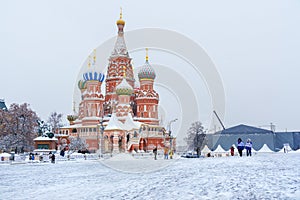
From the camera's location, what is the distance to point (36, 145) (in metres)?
40.8

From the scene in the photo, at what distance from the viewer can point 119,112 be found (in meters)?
57.7

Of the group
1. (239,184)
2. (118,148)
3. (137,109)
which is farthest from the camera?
(137,109)

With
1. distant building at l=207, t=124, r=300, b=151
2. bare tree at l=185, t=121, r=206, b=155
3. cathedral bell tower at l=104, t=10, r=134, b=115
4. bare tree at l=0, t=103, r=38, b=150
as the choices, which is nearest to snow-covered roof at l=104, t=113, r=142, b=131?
cathedral bell tower at l=104, t=10, r=134, b=115

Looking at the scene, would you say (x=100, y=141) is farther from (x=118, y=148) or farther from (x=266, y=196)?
(x=266, y=196)

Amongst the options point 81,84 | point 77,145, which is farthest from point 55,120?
point 77,145

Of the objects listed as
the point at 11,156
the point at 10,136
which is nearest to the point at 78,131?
the point at 10,136

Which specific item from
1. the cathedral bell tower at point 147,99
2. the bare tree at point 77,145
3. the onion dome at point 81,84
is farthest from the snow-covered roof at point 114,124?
the onion dome at point 81,84

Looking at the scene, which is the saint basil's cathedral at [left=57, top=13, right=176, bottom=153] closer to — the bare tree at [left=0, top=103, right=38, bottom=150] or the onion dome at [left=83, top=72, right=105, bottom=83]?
the onion dome at [left=83, top=72, right=105, bottom=83]

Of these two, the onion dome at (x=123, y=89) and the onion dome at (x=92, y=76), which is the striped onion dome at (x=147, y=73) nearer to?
the onion dome at (x=123, y=89)

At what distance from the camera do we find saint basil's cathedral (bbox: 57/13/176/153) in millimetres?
53062

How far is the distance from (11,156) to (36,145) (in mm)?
8639

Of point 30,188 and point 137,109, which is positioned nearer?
point 30,188

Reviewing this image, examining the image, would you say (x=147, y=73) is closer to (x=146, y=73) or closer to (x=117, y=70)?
(x=146, y=73)

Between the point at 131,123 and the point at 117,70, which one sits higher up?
the point at 117,70
